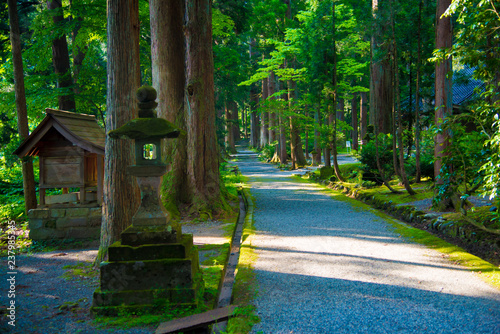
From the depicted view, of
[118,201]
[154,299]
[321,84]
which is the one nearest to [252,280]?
[154,299]

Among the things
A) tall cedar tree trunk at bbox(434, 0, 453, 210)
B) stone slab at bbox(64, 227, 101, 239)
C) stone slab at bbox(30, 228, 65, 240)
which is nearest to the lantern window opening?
stone slab at bbox(64, 227, 101, 239)

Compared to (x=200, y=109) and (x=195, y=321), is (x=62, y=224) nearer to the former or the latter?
(x=200, y=109)

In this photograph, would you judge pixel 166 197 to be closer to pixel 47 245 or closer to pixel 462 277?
pixel 47 245

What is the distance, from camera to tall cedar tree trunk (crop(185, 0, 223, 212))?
10.0 meters

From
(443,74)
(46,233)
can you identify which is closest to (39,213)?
(46,233)

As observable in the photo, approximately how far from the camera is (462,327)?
3686 millimetres

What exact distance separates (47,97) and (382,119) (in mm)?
13051

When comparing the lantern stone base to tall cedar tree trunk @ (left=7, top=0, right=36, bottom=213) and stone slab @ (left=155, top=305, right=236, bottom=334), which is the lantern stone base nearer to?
stone slab @ (left=155, top=305, right=236, bottom=334)

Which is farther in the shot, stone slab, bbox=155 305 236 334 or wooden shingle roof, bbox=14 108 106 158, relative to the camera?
wooden shingle roof, bbox=14 108 106 158

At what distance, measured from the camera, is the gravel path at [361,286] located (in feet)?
12.5

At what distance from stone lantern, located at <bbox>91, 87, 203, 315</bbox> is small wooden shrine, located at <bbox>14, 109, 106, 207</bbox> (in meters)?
4.09

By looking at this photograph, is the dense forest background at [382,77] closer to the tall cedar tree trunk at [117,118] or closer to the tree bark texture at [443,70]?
the tree bark texture at [443,70]

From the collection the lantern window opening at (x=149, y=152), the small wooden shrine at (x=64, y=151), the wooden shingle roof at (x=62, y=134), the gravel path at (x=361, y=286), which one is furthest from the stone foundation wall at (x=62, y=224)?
the gravel path at (x=361, y=286)

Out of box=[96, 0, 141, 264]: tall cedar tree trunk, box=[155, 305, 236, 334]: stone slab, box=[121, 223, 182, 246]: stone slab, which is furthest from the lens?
box=[96, 0, 141, 264]: tall cedar tree trunk
